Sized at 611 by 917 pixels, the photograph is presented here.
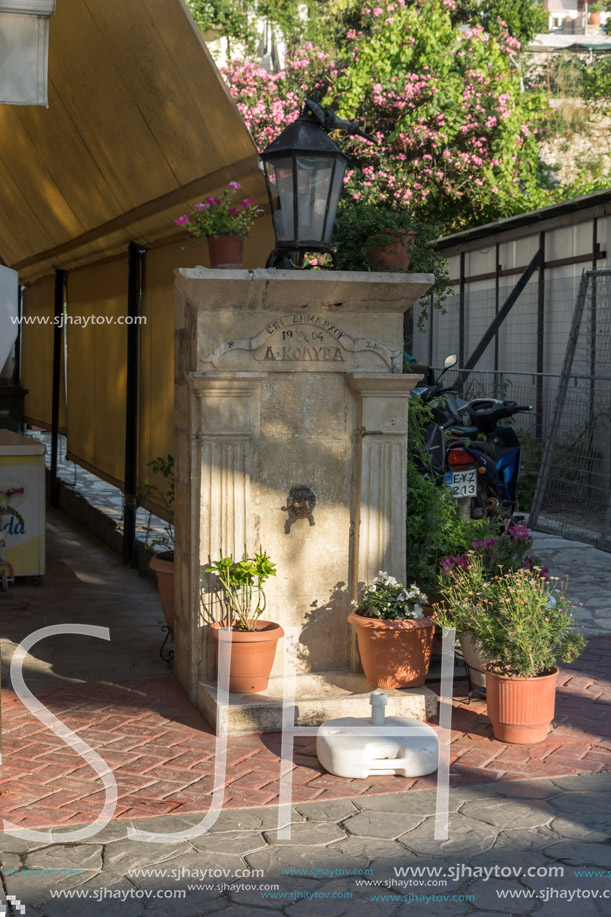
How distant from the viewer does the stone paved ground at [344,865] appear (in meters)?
3.21

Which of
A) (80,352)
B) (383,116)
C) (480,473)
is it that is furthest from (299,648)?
(383,116)

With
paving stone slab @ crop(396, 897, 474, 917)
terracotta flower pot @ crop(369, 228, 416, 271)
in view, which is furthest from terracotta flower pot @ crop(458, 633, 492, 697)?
terracotta flower pot @ crop(369, 228, 416, 271)

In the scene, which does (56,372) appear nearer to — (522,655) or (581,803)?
(522,655)

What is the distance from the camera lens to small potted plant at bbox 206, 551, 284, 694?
4.86 meters

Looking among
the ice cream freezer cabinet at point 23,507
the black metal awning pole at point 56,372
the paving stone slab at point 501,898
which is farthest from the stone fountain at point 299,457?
the black metal awning pole at point 56,372

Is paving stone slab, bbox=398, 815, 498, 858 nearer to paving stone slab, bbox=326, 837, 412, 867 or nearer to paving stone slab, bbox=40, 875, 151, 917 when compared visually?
paving stone slab, bbox=326, 837, 412, 867

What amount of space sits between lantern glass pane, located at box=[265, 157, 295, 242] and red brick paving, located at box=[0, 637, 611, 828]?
251 cm

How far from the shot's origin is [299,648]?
5.25m

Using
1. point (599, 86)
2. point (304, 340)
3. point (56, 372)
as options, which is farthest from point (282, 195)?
point (599, 86)

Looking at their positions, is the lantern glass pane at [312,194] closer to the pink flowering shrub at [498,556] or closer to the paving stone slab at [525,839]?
the pink flowering shrub at [498,556]

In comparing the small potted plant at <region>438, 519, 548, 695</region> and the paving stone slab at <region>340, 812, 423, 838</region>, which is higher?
the small potted plant at <region>438, 519, 548, 695</region>

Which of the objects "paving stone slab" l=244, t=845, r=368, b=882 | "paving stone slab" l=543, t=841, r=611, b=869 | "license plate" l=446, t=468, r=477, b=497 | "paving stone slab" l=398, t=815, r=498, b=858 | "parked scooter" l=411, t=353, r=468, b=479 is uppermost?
"parked scooter" l=411, t=353, r=468, b=479

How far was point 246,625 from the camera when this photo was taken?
4973 mm

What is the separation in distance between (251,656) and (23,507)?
12.4ft
